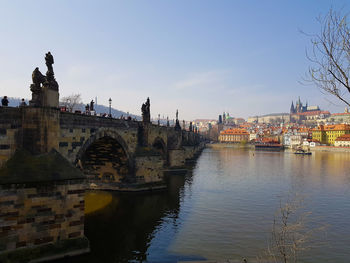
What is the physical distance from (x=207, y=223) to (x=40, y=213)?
1166 cm

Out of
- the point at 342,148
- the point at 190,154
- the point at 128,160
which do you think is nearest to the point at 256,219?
the point at 128,160

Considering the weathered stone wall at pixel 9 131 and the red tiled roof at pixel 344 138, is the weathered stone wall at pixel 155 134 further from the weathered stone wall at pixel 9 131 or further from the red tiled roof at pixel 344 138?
the red tiled roof at pixel 344 138

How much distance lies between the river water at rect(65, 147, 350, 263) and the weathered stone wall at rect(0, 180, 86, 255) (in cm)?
188

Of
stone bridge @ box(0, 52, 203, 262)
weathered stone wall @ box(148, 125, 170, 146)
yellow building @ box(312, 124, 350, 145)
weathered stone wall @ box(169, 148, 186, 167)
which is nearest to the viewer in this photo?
stone bridge @ box(0, 52, 203, 262)

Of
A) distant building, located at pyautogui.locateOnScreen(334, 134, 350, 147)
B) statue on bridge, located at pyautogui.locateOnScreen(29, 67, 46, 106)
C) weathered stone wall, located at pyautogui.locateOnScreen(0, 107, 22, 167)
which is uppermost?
statue on bridge, located at pyautogui.locateOnScreen(29, 67, 46, 106)

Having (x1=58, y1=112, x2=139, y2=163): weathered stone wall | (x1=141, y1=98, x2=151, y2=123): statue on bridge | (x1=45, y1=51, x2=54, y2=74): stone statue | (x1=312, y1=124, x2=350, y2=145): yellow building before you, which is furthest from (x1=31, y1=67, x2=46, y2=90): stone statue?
(x1=312, y1=124, x2=350, y2=145): yellow building

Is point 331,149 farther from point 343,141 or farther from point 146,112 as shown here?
point 146,112

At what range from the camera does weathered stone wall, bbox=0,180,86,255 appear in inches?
491

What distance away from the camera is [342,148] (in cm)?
11362

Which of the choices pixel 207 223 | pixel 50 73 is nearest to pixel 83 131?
pixel 50 73

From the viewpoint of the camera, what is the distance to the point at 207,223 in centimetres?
2045

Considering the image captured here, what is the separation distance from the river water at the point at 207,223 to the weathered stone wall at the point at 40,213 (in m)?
1.88

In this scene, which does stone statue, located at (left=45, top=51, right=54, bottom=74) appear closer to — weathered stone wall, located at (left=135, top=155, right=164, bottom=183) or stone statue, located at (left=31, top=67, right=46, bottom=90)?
stone statue, located at (left=31, top=67, right=46, bottom=90)

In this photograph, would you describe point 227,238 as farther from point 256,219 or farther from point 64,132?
point 64,132
